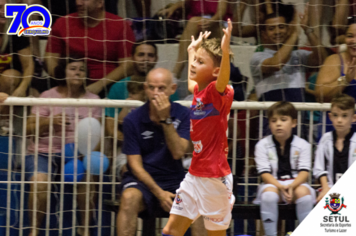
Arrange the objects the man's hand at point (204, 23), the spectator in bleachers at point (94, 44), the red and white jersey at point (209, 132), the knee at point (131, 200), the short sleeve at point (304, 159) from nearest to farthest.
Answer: the red and white jersey at point (209, 132) → the knee at point (131, 200) → the short sleeve at point (304, 159) → the spectator in bleachers at point (94, 44) → the man's hand at point (204, 23)

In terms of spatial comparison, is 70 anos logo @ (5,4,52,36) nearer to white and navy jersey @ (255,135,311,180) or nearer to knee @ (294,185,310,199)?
white and navy jersey @ (255,135,311,180)

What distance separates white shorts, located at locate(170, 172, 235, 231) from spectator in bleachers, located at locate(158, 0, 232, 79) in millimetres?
1254

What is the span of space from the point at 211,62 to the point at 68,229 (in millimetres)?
1770

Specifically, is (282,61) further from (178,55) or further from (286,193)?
(286,193)

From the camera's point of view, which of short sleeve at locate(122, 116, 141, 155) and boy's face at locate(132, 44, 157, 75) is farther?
boy's face at locate(132, 44, 157, 75)

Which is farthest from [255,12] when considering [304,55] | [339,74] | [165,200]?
[165,200]

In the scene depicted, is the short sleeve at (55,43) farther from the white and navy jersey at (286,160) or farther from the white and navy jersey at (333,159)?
the white and navy jersey at (333,159)

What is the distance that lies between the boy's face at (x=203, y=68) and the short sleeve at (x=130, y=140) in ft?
2.51

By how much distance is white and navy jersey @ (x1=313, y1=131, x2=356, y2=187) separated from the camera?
341 cm

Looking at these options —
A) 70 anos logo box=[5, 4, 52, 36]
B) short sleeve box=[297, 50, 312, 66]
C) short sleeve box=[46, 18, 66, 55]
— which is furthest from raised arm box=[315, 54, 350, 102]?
70 anos logo box=[5, 4, 52, 36]

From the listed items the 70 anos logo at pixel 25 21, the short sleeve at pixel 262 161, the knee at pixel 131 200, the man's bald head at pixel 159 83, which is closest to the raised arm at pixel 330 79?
the short sleeve at pixel 262 161

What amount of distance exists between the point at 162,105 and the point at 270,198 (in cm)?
101

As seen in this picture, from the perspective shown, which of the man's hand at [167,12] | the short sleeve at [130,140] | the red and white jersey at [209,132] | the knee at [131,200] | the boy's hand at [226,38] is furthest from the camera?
the man's hand at [167,12]

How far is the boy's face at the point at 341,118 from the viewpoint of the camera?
343 cm
